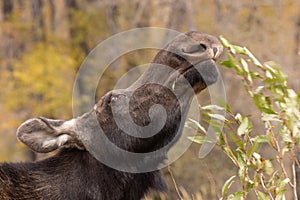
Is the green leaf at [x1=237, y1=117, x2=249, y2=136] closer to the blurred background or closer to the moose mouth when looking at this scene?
the moose mouth

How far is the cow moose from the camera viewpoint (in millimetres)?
5145

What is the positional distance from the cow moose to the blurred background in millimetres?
6010

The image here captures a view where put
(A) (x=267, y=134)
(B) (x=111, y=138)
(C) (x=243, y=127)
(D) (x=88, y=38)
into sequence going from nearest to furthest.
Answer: (C) (x=243, y=127) < (A) (x=267, y=134) < (B) (x=111, y=138) < (D) (x=88, y=38)

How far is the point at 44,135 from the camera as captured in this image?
17.2 feet

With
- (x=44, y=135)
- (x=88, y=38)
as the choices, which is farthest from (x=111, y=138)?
(x=88, y=38)

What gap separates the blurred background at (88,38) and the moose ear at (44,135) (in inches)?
245

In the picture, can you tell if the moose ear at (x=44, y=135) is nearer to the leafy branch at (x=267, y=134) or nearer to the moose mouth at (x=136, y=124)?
the moose mouth at (x=136, y=124)

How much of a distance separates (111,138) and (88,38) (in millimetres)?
17063

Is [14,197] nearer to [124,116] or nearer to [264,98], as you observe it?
[124,116]

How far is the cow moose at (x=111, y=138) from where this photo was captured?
16.9 ft

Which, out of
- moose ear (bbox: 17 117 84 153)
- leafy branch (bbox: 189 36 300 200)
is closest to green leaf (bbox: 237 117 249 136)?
leafy branch (bbox: 189 36 300 200)

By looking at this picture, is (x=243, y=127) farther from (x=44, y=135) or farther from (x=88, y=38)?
(x=88, y=38)

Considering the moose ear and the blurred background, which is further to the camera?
the blurred background

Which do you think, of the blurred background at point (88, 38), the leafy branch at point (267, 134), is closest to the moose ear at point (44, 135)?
the leafy branch at point (267, 134)
